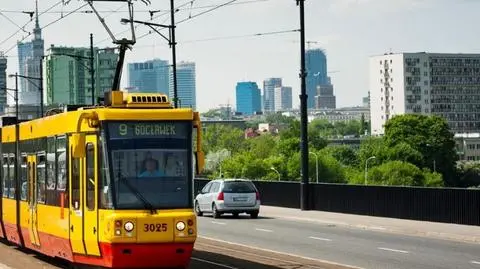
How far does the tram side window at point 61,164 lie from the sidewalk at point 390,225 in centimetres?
1205

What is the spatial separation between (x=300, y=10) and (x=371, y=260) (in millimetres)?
19203

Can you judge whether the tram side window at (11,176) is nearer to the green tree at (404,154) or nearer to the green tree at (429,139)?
the green tree at (404,154)

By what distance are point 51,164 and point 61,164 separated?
2.77 ft

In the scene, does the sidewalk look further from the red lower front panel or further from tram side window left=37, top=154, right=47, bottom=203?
the red lower front panel

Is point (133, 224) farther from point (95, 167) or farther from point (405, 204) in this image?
point (405, 204)

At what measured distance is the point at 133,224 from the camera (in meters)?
14.2

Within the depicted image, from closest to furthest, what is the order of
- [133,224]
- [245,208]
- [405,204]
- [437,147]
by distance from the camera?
[133,224]
[405,204]
[245,208]
[437,147]

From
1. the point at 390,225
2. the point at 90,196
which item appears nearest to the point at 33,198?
the point at 90,196

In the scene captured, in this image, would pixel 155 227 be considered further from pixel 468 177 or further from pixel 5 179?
pixel 468 177

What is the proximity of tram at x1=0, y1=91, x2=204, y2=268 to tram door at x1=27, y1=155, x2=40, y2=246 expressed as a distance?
2.34 metres

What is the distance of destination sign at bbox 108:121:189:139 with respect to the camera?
14.7 metres

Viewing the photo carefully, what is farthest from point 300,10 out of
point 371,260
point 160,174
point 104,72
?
point 104,72

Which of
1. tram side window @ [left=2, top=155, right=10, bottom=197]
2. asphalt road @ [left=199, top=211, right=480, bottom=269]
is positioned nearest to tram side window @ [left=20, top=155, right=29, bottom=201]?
tram side window @ [left=2, top=155, right=10, bottom=197]

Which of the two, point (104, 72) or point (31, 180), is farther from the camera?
point (104, 72)
